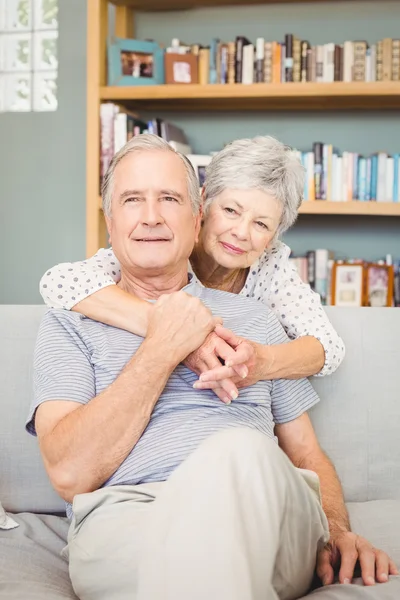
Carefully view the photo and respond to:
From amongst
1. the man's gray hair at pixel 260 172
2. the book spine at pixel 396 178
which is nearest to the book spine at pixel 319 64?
the book spine at pixel 396 178

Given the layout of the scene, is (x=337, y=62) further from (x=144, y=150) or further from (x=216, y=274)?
(x=144, y=150)

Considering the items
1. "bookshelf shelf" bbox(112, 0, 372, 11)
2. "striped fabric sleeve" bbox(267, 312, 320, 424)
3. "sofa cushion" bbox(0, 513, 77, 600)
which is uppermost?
"bookshelf shelf" bbox(112, 0, 372, 11)

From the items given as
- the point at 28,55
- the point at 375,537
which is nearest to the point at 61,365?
the point at 375,537

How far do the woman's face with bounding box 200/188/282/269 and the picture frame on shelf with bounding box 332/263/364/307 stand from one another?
5.33ft

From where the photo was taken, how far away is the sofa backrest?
1.58 metres

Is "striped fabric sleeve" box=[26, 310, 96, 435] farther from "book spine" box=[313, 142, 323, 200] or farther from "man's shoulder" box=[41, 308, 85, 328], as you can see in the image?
"book spine" box=[313, 142, 323, 200]

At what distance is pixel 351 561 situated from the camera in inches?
46.9

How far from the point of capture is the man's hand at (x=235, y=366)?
4.28 ft

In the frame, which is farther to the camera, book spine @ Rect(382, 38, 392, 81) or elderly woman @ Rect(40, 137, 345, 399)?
book spine @ Rect(382, 38, 392, 81)

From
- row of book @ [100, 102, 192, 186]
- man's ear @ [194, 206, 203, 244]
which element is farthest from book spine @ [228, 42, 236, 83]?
man's ear @ [194, 206, 203, 244]

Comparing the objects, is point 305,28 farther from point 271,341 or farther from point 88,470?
point 88,470

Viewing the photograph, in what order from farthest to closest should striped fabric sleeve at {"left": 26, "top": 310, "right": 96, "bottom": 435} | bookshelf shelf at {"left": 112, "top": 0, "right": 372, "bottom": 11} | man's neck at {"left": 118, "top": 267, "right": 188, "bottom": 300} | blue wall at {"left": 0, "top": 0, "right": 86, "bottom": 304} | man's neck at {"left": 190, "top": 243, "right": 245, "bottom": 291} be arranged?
blue wall at {"left": 0, "top": 0, "right": 86, "bottom": 304}
bookshelf shelf at {"left": 112, "top": 0, "right": 372, "bottom": 11}
man's neck at {"left": 190, "top": 243, "right": 245, "bottom": 291}
man's neck at {"left": 118, "top": 267, "right": 188, "bottom": 300}
striped fabric sleeve at {"left": 26, "top": 310, "right": 96, "bottom": 435}

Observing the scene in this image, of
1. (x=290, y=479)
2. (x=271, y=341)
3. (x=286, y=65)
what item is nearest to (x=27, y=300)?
(x=286, y=65)

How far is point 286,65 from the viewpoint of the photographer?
3176mm
